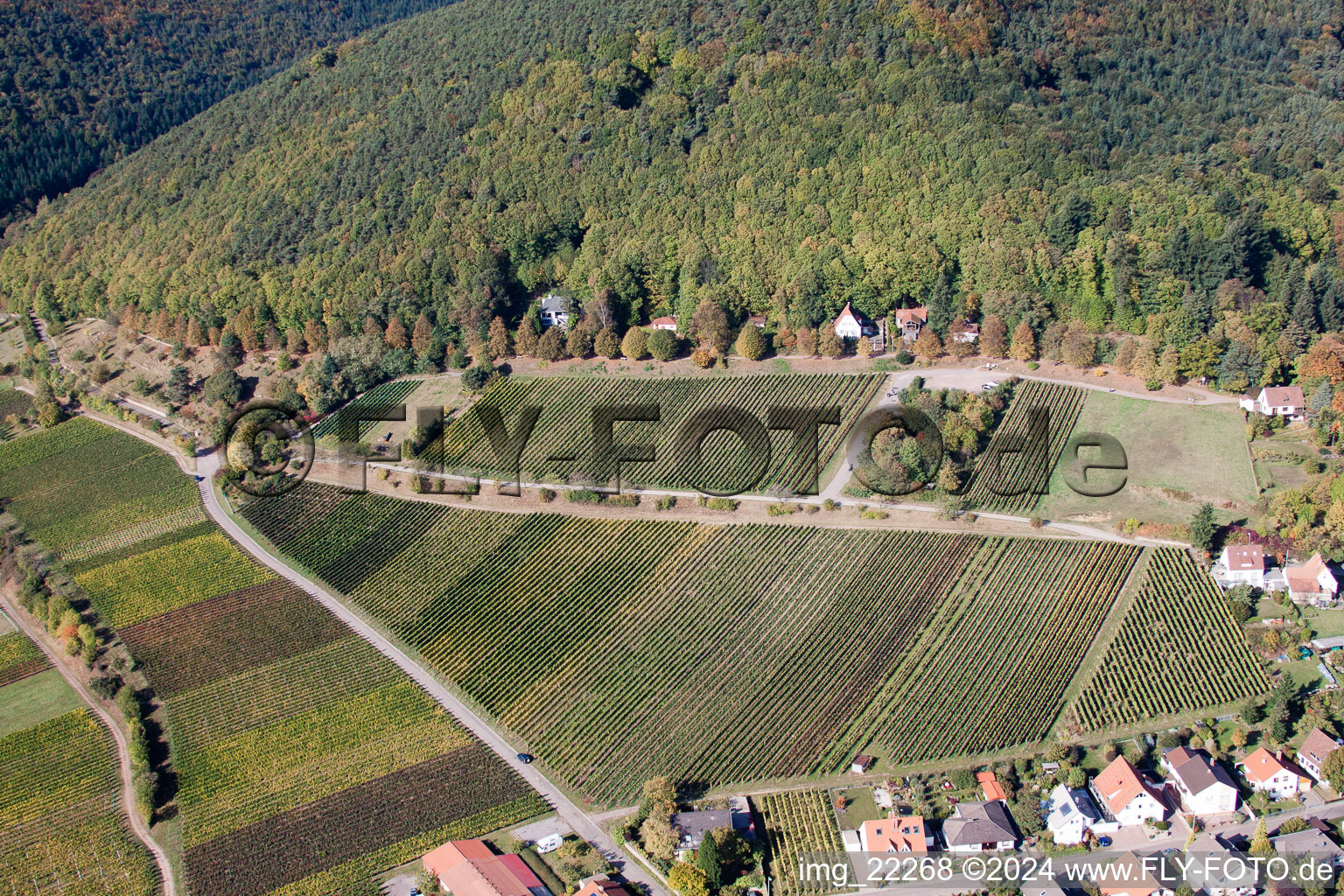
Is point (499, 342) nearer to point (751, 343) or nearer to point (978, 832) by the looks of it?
point (751, 343)

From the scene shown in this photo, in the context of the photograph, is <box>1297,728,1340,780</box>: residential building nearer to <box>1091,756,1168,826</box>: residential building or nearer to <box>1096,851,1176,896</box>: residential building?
<box>1091,756,1168,826</box>: residential building

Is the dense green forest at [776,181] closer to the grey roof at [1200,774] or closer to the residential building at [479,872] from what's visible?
the grey roof at [1200,774]

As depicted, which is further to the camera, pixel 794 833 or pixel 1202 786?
pixel 794 833

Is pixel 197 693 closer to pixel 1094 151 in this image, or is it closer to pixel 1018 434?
pixel 1018 434

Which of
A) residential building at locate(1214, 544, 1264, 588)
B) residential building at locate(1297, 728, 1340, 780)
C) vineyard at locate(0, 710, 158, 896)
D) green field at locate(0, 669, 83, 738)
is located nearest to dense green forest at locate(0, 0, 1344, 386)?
residential building at locate(1214, 544, 1264, 588)

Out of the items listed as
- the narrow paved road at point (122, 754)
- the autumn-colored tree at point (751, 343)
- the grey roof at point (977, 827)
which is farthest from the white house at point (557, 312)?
the grey roof at point (977, 827)

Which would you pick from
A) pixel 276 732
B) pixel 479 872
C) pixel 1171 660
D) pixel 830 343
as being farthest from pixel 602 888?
pixel 830 343
